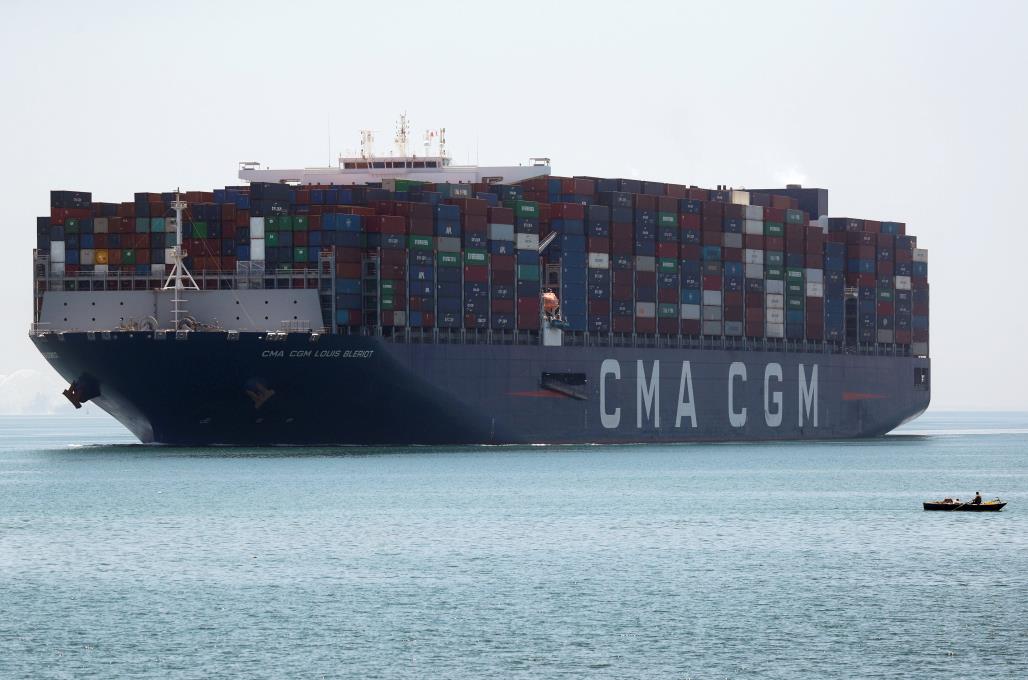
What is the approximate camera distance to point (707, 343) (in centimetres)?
10838

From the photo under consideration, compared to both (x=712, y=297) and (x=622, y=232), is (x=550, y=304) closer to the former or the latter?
(x=622, y=232)

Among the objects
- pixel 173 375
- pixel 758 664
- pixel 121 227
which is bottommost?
pixel 758 664

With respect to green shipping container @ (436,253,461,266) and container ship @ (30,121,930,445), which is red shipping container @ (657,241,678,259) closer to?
container ship @ (30,121,930,445)

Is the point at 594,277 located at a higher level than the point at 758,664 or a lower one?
higher

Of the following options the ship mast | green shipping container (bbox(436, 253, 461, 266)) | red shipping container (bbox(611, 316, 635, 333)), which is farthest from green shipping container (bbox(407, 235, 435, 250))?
red shipping container (bbox(611, 316, 635, 333))

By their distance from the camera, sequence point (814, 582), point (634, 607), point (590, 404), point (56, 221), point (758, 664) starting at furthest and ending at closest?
1. point (590, 404)
2. point (56, 221)
3. point (814, 582)
4. point (634, 607)
5. point (758, 664)

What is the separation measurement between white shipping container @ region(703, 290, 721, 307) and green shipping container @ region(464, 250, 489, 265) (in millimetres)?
18560

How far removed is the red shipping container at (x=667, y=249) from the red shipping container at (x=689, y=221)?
131 centimetres

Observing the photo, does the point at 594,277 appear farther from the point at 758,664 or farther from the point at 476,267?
the point at 758,664

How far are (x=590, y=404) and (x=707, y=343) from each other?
10.5 metres

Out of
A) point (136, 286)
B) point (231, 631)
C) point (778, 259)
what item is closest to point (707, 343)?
point (778, 259)

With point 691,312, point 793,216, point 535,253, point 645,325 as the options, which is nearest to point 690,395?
point 691,312

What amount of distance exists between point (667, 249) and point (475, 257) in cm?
1546

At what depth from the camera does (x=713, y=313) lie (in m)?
109
